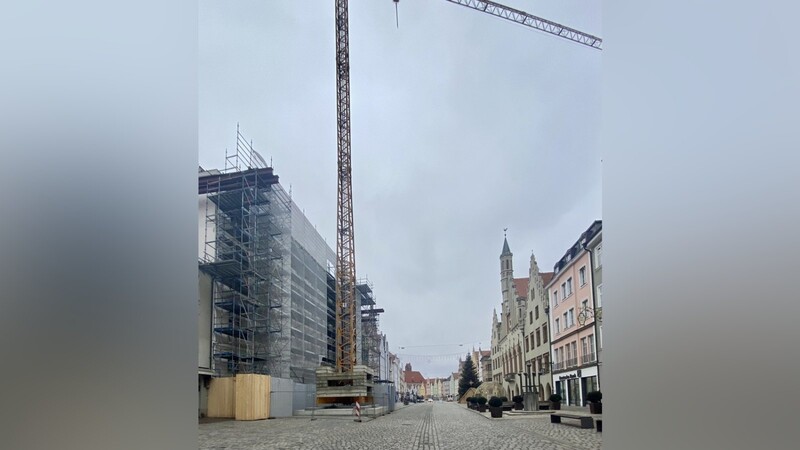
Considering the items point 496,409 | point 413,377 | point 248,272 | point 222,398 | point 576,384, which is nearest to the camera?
point 222,398

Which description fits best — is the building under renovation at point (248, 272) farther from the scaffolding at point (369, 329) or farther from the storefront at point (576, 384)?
the scaffolding at point (369, 329)

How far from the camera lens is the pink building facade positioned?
20.2 metres

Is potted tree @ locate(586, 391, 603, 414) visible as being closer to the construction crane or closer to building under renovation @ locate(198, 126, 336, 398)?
building under renovation @ locate(198, 126, 336, 398)

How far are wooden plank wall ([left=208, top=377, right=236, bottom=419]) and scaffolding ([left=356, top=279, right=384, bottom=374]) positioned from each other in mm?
32063

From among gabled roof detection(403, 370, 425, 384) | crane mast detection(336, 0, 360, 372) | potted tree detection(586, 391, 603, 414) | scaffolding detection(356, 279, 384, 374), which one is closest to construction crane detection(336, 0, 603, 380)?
crane mast detection(336, 0, 360, 372)

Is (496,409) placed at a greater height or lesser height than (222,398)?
lesser

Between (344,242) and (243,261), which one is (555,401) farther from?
(344,242)

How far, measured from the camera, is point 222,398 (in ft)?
66.6

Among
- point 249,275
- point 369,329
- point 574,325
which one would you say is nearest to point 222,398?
point 249,275

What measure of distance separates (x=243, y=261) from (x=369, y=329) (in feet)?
101

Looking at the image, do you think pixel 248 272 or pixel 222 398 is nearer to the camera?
pixel 222 398
